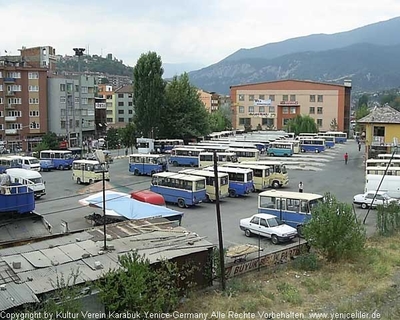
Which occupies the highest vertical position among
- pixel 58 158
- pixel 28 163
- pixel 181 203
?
pixel 58 158

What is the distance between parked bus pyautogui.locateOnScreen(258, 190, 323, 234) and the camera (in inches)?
837

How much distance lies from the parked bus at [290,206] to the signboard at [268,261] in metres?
2.93

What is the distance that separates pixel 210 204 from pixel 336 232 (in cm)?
1118

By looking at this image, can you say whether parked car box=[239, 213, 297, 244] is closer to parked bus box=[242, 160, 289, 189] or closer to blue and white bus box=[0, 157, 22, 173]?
parked bus box=[242, 160, 289, 189]

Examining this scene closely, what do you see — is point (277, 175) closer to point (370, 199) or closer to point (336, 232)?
point (370, 199)

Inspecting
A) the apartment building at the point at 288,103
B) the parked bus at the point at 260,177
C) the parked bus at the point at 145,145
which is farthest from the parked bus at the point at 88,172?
the apartment building at the point at 288,103

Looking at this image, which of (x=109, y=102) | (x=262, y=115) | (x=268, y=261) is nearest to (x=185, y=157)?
(x=268, y=261)

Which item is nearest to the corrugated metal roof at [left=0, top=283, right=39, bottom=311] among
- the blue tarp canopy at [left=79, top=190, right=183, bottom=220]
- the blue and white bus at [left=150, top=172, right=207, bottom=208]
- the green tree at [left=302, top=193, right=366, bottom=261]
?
the blue tarp canopy at [left=79, top=190, right=183, bottom=220]

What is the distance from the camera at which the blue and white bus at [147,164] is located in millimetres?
37906

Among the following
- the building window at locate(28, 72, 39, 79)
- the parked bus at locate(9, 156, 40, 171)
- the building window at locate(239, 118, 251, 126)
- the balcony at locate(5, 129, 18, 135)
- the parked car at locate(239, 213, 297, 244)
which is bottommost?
the parked car at locate(239, 213, 297, 244)

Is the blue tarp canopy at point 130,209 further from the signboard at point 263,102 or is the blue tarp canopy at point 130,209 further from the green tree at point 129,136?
the signboard at point 263,102

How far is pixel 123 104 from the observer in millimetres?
107875

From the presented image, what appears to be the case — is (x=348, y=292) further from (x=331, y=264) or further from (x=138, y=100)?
(x=138, y=100)

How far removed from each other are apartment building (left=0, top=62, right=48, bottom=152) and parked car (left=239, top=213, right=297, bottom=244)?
4687cm
